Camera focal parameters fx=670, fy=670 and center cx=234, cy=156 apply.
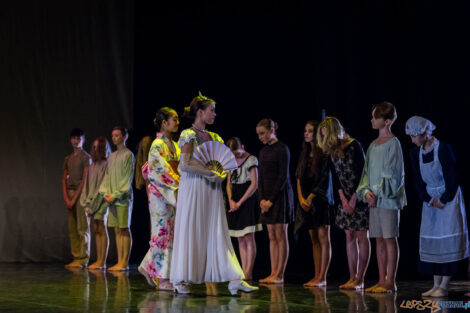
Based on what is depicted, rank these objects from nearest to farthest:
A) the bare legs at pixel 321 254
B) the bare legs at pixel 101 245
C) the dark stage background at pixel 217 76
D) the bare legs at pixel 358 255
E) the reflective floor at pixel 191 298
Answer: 1. the reflective floor at pixel 191 298
2. the bare legs at pixel 358 255
3. the bare legs at pixel 321 254
4. the dark stage background at pixel 217 76
5. the bare legs at pixel 101 245

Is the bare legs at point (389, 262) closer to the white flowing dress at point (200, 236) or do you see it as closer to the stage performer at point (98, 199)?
the white flowing dress at point (200, 236)

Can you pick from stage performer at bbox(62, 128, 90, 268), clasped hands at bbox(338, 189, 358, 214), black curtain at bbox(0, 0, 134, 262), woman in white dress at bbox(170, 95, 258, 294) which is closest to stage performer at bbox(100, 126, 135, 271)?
stage performer at bbox(62, 128, 90, 268)

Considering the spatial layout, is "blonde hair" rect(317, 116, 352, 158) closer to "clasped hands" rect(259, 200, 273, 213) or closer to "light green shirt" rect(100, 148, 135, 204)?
"clasped hands" rect(259, 200, 273, 213)

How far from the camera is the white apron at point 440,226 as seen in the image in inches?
187

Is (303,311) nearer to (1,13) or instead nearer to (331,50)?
(331,50)

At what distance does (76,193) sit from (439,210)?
15.6ft

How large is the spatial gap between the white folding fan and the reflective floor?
3.19 ft

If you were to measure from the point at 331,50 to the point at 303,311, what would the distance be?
396 cm

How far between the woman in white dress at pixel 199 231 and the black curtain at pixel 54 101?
4.12 m

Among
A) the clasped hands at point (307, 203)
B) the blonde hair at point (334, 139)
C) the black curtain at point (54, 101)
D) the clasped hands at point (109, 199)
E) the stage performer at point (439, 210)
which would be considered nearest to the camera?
the stage performer at point (439, 210)

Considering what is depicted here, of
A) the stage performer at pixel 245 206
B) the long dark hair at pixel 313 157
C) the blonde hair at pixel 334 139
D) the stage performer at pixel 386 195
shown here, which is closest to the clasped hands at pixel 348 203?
the stage performer at pixel 386 195

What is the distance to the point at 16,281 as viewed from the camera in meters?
6.25

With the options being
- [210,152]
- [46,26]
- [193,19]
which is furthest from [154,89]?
[210,152]

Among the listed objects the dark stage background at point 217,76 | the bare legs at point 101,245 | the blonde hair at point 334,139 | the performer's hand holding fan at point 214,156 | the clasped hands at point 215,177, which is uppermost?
the dark stage background at point 217,76
